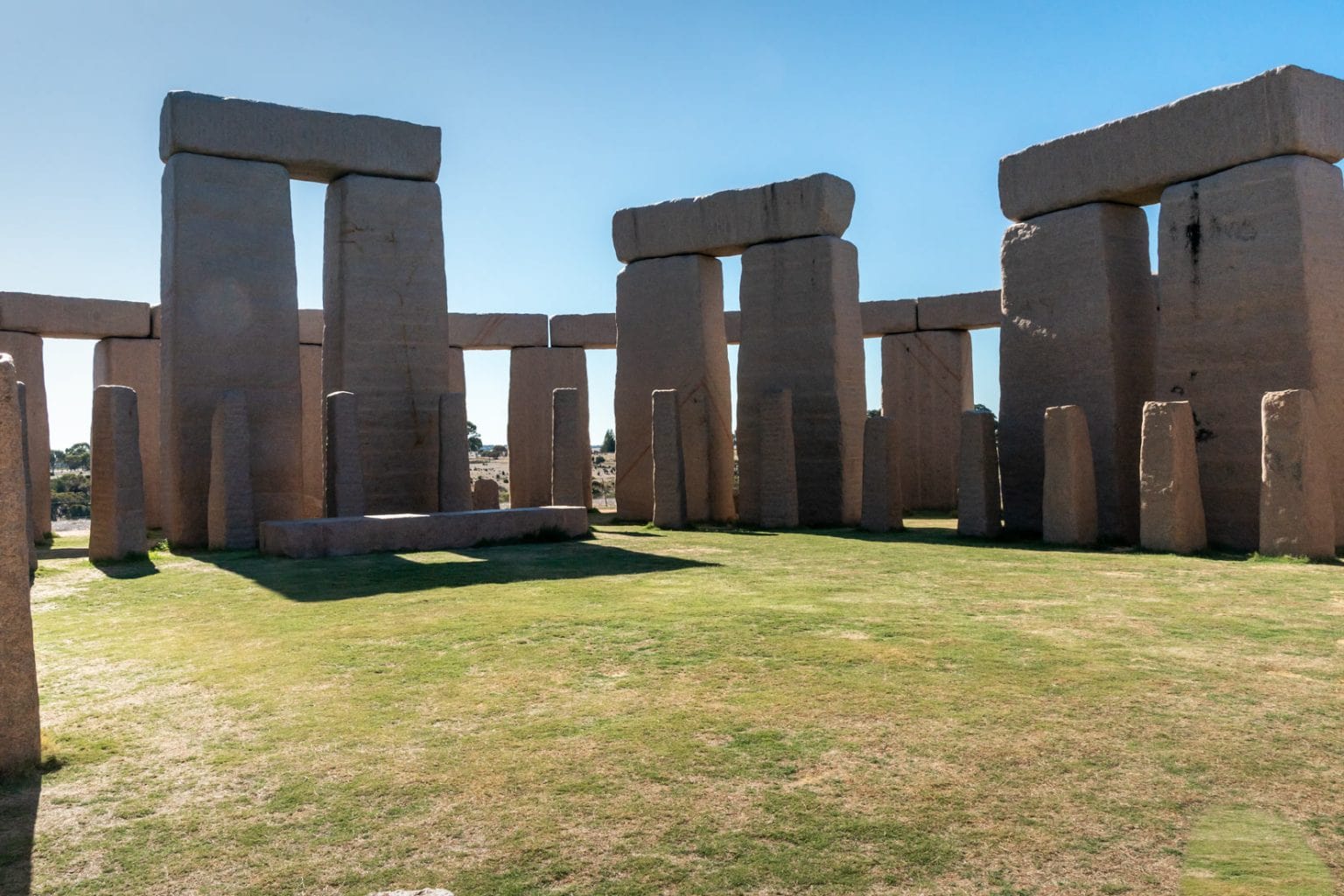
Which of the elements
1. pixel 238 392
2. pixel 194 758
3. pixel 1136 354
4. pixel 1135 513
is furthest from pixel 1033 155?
pixel 194 758

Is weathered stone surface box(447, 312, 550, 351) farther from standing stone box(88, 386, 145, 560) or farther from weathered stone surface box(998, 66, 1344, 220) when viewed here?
weathered stone surface box(998, 66, 1344, 220)

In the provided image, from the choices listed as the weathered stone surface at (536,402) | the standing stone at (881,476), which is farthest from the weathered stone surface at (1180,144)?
the weathered stone surface at (536,402)

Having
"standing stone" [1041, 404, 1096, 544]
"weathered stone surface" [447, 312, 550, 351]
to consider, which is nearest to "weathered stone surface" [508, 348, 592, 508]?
"weathered stone surface" [447, 312, 550, 351]

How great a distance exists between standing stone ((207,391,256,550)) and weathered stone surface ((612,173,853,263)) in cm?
617

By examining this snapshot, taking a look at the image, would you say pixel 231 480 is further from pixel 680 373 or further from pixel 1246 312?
pixel 1246 312

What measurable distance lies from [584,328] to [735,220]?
5460 millimetres

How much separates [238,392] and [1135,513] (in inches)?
347

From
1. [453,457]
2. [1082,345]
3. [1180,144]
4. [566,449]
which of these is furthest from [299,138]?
[1180,144]

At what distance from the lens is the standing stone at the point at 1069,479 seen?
9.30 m

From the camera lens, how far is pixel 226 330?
10648mm

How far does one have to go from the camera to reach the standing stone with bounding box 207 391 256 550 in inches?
378

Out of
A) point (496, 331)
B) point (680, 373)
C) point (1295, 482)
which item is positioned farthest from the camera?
point (496, 331)

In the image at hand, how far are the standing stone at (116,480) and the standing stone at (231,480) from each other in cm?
82

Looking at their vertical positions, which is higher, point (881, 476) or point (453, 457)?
point (453, 457)
